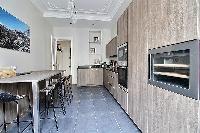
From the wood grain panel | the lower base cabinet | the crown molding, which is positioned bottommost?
the lower base cabinet

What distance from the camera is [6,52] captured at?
354 centimetres

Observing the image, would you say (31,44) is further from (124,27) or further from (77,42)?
(77,42)

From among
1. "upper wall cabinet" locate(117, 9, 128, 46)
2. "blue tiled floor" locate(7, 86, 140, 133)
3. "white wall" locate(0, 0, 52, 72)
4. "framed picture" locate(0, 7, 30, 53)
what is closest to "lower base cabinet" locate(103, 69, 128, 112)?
"blue tiled floor" locate(7, 86, 140, 133)

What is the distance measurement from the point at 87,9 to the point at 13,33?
3.07 m

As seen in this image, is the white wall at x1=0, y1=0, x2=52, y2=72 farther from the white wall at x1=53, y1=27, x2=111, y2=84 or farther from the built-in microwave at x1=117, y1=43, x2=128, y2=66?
the built-in microwave at x1=117, y1=43, x2=128, y2=66

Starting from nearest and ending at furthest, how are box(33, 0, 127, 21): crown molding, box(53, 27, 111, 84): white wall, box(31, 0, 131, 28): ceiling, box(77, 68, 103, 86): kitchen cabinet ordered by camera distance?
box(31, 0, 131, 28): ceiling
box(33, 0, 127, 21): crown molding
box(77, 68, 103, 86): kitchen cabinet
box(53, 27, 111, 84): white wall

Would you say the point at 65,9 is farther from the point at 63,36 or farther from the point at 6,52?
the point at 6,52

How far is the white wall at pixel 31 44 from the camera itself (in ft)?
12.1

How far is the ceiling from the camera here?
5.61 metres

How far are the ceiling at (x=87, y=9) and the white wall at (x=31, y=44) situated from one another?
0.32m

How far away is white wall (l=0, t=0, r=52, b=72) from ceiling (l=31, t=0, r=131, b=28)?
32 cm

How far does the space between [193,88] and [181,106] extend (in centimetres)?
24

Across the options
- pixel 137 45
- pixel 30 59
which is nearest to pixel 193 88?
pixel 137 45

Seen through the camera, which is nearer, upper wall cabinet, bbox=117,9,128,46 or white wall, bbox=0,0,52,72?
white wall, bbox=0,0,52,72
